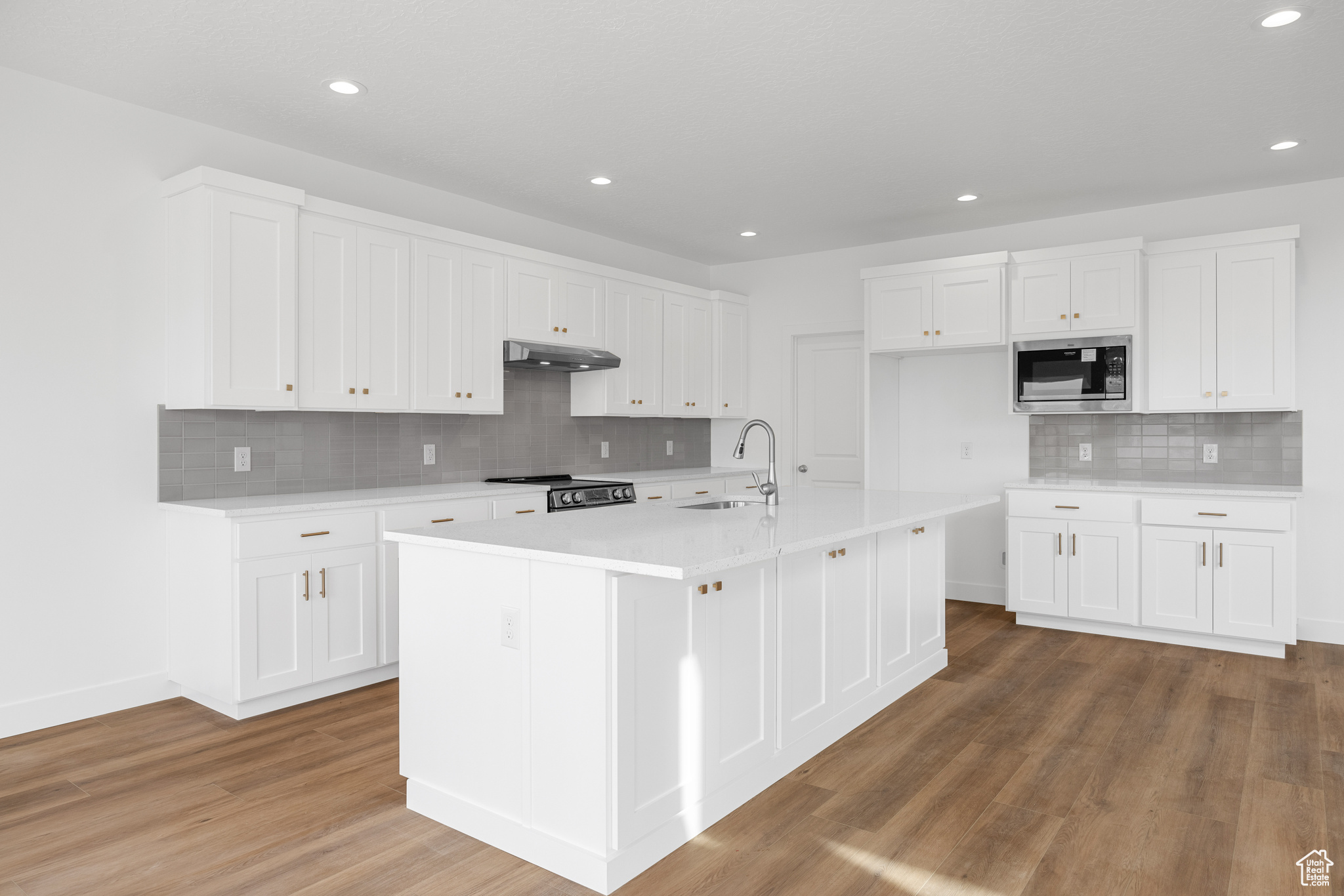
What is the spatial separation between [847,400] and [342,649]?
13.8 feet

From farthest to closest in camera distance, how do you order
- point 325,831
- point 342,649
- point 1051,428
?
point 1051,428 < point 342,649 < point 325,831

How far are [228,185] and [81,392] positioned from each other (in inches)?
42.5

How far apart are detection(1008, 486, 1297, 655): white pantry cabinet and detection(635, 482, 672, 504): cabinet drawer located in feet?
7.29

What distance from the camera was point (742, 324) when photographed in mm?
6754

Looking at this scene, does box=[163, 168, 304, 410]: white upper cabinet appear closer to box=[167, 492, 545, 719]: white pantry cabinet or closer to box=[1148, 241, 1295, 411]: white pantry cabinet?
box=[167, 492, 545, 719]: white pantry cabinet

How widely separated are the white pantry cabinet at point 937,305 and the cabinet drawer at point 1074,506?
3.41 feet

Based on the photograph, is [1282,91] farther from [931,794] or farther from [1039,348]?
[931,794]

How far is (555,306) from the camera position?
504 cm

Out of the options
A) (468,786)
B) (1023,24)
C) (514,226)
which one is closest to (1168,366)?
(1023,24)

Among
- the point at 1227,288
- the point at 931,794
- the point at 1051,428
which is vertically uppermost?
the point at 1227,288

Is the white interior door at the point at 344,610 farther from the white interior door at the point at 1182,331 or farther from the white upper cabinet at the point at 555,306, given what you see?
the white interior door at the point at 1182,331

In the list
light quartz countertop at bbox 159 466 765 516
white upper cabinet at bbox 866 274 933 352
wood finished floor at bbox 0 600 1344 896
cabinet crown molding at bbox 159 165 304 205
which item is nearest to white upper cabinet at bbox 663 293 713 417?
light quartz countertop at bbox 159 466 765 516

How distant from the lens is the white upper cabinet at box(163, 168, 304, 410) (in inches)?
134

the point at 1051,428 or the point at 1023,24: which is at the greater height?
the point at 1023,24
